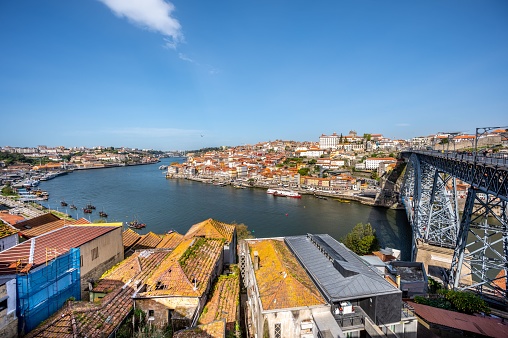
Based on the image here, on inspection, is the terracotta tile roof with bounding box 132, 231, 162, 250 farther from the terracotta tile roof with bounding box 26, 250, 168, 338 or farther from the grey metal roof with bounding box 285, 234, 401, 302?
the grey metal roof with bounding box 285, 234, 401, 302

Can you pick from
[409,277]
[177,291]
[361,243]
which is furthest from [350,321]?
[361,243]

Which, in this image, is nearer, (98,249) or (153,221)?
(98,249)

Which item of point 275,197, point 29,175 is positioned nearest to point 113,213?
point 275,197

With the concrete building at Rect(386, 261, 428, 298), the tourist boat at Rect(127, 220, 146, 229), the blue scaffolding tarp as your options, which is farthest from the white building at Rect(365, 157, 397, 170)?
the blue scaffolding tarp

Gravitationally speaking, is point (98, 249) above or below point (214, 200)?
above

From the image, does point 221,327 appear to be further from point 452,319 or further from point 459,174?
point 459,174

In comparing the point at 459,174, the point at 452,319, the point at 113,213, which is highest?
the point at 459,174

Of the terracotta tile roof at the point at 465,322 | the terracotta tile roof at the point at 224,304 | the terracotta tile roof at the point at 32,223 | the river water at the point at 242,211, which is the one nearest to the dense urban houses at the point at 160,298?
the terracotta tile roof at the point at 224,304
